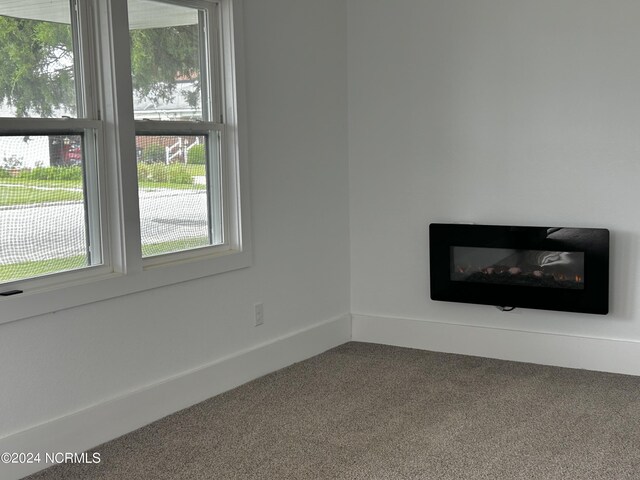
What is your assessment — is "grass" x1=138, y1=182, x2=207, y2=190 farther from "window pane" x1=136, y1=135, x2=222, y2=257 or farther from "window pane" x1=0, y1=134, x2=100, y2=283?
"window pane" x1=0, y1=134, x2=100, y2=283

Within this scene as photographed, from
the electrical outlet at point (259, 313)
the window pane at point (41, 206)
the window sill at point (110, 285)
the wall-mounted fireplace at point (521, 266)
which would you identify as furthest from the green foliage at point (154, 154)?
the wall-mounted fireplace at point (521, 266)

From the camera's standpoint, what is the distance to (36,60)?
9.66 feet

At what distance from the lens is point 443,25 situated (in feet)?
14.3

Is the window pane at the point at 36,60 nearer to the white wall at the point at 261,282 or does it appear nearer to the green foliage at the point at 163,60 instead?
the green foliage at the point at 163,60

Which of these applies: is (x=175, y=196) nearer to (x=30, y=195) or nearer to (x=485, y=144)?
(x=30, y=195)

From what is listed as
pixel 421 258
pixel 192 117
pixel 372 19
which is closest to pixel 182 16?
pixel 192 117

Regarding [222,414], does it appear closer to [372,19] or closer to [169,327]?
[169,327]

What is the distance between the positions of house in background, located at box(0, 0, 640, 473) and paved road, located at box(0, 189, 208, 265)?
0.28m

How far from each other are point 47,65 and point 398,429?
207cm

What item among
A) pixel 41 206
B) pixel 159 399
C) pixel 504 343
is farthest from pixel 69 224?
pixel 504 343

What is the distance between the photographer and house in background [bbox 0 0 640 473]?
383 centimetres

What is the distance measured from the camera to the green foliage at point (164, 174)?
3.43 meters

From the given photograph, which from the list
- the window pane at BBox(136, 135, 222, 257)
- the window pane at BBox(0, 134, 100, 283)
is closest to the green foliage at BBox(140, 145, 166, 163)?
the window pane at BBox(136, 135, 222, 257)

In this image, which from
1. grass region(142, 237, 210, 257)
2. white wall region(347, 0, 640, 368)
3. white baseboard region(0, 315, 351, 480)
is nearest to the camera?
white baseboard region(0, 315, 351, 480)
